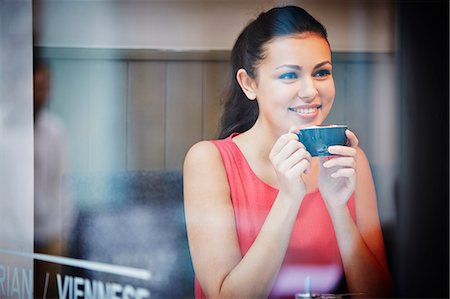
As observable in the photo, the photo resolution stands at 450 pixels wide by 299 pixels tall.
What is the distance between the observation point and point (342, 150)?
2713 millimetres

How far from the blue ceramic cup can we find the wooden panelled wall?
56mm

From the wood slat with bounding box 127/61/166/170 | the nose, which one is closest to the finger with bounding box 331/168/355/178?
the nose

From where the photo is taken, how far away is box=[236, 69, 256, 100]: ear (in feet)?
9.11

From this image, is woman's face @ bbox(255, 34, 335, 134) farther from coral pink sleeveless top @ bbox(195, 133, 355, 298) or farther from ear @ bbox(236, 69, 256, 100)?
coral pink sleeveless top @ bbox(195, 133, 355, 298)

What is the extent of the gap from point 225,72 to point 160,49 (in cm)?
23

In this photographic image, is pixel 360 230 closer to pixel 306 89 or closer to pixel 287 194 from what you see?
pixel 287 194

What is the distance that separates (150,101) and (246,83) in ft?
1.05

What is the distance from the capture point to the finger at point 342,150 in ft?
8.87

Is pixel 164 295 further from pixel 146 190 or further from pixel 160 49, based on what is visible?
pixel 160 49

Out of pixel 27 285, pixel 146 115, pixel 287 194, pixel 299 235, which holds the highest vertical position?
pixel 146 115

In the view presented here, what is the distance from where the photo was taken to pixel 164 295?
2850 millimetres

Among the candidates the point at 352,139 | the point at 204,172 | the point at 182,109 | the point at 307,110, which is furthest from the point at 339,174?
the point at 182,109

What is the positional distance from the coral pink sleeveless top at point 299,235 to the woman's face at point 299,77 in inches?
8.7

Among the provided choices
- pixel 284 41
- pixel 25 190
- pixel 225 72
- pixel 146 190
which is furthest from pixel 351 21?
pixel 25 190
